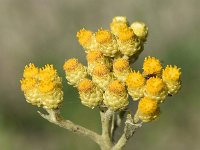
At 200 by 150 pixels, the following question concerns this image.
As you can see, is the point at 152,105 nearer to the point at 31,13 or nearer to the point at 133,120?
the point at 133,120

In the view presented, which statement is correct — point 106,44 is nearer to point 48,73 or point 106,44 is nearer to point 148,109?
point 48,73

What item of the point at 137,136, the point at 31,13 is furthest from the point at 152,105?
the point at 31,13

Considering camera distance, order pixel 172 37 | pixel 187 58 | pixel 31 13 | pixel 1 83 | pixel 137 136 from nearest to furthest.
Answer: pixel 137 136
pixel 187 58
pixel 1 83
pixel 172 37
pixel 31 13

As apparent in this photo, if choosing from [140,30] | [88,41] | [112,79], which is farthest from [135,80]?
[140,30]

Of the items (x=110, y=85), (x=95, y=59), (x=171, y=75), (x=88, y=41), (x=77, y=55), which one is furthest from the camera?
(x=77, y=55)

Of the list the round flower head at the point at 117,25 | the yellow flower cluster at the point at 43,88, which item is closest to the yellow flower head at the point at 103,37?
the round flower head at the point at 117,25

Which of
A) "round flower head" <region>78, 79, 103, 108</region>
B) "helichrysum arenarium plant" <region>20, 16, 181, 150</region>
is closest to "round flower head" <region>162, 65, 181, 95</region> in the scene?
A: "helichrysum arenarium plant" <region>20, 16, 181, 150</region>
